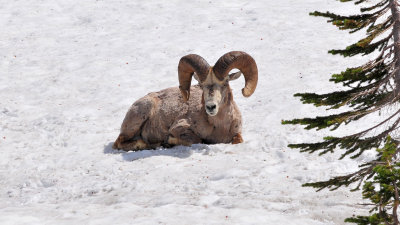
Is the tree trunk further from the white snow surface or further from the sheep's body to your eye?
the sheep's body

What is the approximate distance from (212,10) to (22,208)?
19.9m

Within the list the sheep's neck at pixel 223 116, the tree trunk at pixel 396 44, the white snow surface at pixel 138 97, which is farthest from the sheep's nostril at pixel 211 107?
the tree trunk at pixel 396 44

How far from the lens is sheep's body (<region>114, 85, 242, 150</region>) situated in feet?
42.2

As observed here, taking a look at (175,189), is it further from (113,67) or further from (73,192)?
(113,67)

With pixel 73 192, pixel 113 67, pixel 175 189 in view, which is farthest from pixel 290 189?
pixel 113 67

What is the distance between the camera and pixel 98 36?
24.9 meters

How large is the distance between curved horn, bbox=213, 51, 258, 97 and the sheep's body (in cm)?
69

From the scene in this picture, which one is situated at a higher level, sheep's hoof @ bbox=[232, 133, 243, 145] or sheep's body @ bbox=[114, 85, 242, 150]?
sheep's body @ bbox=[114, 85, 242, 150]

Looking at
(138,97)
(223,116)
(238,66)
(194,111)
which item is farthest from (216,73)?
(138,97)

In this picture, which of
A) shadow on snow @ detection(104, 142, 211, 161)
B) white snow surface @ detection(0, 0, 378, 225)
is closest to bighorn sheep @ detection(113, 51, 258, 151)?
shadow on snow @ detection(104, 142, 211, 161)

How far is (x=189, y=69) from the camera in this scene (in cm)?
1304

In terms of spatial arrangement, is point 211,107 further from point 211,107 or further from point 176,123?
point 176,123

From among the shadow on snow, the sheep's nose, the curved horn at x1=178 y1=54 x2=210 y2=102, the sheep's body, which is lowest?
the shadow on snow

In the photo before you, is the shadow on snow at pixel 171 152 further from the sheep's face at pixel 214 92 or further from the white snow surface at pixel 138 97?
the sheep's face at pixel 214 92
